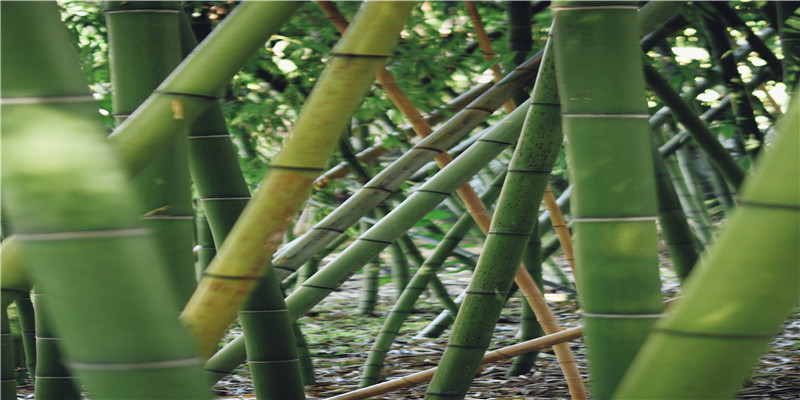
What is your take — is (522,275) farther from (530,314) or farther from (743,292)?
(743,292)

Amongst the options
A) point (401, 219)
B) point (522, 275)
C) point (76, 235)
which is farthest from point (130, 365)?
point (522, 275)

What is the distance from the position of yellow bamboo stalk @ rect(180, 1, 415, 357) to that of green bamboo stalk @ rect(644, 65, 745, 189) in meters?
1.47

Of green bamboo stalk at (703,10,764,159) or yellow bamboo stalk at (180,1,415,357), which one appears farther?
green bamboo stalk at (703,10,764,159)

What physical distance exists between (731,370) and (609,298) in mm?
265

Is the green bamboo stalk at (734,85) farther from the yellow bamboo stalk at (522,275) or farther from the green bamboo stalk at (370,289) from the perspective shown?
the green bamboo stalk at (370,289)

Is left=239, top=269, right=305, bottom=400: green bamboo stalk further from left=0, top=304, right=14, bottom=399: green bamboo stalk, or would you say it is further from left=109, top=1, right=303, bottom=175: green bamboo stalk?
left=109, top=1, right=303, bottom=175: green bamboo stalk

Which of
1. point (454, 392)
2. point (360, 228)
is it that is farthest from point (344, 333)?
point (454, 392)

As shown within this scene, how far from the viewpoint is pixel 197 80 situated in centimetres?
105

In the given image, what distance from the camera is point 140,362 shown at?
85 cm

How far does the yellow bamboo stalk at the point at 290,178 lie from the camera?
101 cm

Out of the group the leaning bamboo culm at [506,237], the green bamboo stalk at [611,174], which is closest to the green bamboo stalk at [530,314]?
the leaning bamboo culm at [506,237]

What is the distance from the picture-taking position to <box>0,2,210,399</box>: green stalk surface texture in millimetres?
830

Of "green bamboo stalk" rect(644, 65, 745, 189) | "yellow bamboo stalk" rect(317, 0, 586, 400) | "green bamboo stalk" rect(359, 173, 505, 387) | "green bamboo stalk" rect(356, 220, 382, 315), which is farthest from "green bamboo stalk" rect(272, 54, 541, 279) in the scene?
"green bamboo stalk" rect(356, 220, 382, 315)

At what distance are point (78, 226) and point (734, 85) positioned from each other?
8.36 feet
